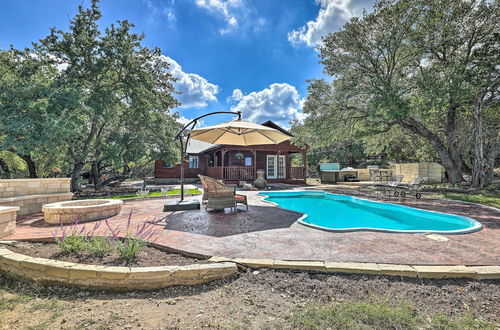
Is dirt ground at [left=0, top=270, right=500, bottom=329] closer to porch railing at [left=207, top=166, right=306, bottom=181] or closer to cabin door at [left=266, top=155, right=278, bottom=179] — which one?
porch railing at [left=207, top=166, right=306, bottom=181]

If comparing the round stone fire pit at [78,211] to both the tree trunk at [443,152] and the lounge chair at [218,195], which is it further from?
the tree trunk at [443,152]

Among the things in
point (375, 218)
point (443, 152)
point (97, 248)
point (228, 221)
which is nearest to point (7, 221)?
point (97, 248)

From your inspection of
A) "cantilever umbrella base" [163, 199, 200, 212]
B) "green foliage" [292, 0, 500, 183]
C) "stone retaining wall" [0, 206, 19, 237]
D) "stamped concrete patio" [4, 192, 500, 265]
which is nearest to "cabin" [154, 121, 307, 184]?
"green foliage" [292, 0, 500, 183]

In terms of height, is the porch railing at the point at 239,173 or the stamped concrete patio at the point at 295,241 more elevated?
the porch railing at the point at 239,173

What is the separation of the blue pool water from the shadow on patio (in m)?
0.68

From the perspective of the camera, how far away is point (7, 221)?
4.15 m

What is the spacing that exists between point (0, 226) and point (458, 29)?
19.3 meters

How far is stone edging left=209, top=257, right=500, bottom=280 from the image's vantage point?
9.14 feet

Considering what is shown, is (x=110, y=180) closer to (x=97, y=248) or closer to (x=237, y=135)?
(x=237, y=135)

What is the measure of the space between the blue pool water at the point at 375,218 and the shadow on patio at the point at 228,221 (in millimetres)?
676

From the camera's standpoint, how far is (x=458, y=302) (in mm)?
2385

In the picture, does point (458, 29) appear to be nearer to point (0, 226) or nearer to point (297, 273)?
point (297, 273)

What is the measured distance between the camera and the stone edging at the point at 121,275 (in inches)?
106

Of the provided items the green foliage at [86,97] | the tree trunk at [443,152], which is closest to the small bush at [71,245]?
the green foliage at [86,97]
